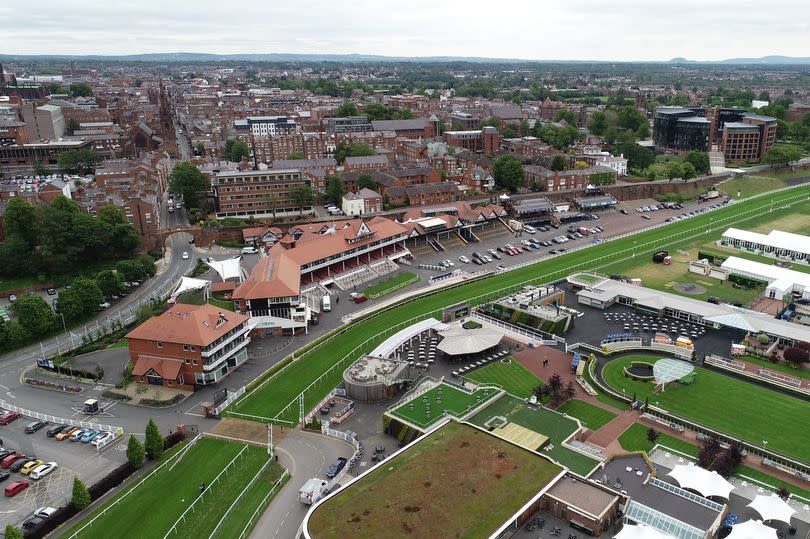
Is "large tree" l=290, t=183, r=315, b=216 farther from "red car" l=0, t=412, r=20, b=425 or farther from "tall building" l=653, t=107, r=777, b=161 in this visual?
"tall building" l=653, t=107, r=777, b=161

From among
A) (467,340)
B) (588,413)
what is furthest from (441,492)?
(467,340)

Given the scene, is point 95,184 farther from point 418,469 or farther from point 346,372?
point 418,469

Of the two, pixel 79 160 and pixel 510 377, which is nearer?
pixel 510 377

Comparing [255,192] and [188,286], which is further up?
[255,192]

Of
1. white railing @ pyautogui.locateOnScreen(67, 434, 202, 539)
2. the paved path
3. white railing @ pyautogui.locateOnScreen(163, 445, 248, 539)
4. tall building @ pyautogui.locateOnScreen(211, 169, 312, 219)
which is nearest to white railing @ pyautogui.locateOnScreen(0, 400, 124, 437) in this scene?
white railing @ pyautogui.locateOnScreen(67, 434, 202, 539)

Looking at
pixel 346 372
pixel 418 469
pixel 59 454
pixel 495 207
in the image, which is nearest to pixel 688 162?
pixel 495 207

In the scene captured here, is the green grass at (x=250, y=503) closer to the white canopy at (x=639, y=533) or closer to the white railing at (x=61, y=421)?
the white railing at (x=61, y=421)

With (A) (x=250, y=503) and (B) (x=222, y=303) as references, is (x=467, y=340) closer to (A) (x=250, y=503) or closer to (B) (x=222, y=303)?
(A) (x=250, y=503)

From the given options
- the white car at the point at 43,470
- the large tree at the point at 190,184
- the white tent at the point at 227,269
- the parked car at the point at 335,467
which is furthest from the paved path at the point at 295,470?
the large tree at the point at 190,184
